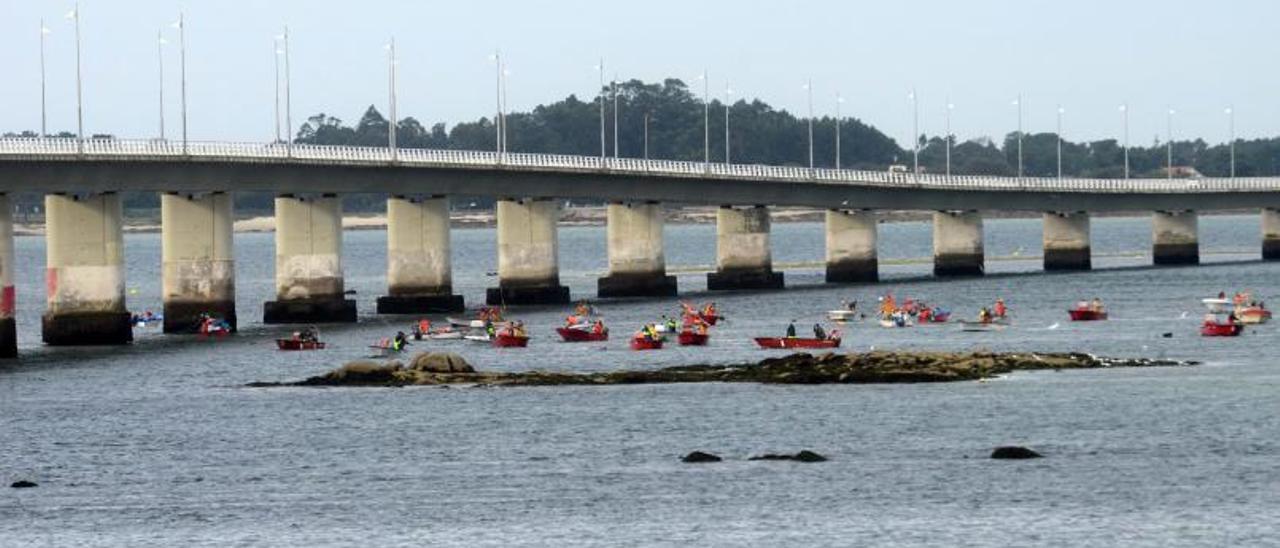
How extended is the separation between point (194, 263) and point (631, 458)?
2425 inches

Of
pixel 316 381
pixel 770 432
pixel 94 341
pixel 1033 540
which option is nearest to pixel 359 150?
pixel 94 341

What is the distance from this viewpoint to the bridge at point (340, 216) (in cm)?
12825

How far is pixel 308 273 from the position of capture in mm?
148250

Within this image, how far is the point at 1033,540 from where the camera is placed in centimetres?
6388

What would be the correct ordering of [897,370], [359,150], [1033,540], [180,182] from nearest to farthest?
[1033,540], [897,370], [180,182], [359,150]

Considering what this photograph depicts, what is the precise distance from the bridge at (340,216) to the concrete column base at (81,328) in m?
0.06

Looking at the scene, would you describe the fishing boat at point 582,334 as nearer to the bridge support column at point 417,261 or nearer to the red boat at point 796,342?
the red boat at point 796,342

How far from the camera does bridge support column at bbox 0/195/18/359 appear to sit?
119 m

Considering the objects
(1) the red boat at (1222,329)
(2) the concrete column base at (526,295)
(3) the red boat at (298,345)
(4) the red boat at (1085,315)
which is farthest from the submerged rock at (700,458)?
(2) the concrete column base at (526,295)

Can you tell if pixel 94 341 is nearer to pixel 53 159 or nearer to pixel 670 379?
pixel 53 159

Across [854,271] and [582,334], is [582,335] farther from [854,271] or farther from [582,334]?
[854,271]

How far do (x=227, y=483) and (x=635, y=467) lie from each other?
1108 cm

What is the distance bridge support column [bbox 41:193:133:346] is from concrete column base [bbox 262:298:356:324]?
19.4m

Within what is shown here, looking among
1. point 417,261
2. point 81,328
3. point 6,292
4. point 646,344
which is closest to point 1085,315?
point 646,344
